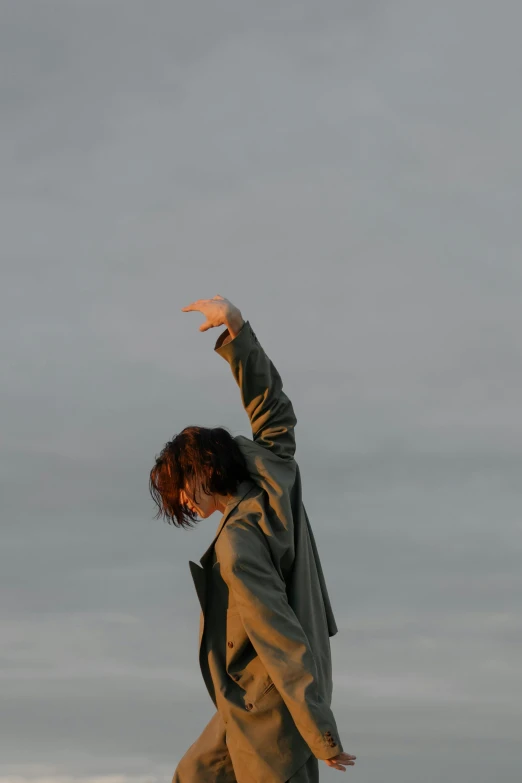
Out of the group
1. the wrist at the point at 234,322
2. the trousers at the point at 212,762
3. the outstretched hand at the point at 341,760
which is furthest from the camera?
the wrist at the point at 234,322

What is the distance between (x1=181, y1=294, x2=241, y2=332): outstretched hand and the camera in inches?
233

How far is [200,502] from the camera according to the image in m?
5.90

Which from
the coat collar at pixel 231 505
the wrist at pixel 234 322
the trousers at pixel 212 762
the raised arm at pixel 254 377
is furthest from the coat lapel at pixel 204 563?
the wrist at pixel 234 322

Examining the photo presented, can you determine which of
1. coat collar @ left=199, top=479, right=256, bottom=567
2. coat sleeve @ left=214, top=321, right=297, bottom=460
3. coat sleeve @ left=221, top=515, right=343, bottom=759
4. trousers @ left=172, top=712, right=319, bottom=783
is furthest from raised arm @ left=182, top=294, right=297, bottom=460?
trousers @ left=172, top=712, right=319, bottom=783

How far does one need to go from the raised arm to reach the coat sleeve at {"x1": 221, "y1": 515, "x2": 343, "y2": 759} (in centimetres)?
54

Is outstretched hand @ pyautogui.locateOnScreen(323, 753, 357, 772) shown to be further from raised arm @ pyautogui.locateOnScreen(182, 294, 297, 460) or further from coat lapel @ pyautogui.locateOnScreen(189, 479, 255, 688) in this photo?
raised arm @ pyautogui.locateOnScreen(182, 294, 297, 460)

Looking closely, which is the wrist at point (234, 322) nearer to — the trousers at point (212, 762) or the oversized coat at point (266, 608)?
the oversized coat at point (266, 608)

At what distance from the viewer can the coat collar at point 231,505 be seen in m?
5.85

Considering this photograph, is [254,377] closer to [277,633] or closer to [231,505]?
[231,505]

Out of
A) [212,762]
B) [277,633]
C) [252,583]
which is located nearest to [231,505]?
[252,583]

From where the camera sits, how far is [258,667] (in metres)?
5.64

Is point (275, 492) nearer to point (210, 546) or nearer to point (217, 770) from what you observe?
point (210, 546)

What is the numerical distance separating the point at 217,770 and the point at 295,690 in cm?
85

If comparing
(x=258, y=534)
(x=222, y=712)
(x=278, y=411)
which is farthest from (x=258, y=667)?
(x=278, y=411)
